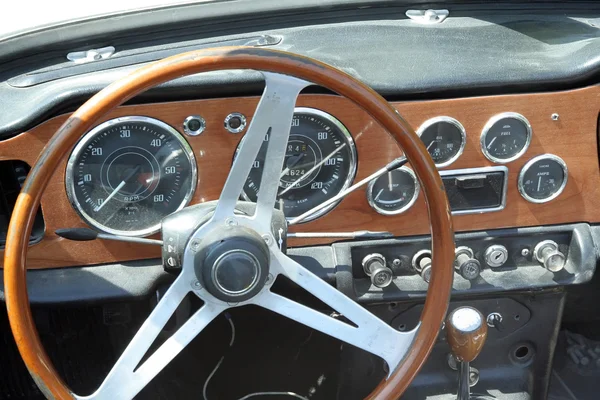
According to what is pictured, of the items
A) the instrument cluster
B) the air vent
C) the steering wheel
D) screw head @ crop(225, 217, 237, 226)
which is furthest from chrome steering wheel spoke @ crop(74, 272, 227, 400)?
the air vent

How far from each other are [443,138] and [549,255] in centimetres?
48

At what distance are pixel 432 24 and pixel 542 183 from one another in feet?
2.01

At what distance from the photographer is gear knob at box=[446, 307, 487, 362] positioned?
72.6 inches

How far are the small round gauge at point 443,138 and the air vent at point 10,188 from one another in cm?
105

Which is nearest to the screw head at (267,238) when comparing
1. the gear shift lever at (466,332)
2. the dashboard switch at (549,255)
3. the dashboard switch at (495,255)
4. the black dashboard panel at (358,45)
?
the black dashboard panel at (358,45)

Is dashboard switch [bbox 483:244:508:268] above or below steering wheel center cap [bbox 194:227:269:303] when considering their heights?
below

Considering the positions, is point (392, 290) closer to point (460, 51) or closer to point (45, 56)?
point (460, 51)

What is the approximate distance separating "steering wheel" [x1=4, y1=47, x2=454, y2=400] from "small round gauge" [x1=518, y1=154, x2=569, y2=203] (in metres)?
0.57

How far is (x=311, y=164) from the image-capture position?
2016 mm

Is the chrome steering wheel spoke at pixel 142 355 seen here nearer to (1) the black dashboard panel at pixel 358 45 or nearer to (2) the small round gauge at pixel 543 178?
(1) the black dashboard panel at pixel 358 45

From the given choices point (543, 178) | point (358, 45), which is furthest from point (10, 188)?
point (543, 178)

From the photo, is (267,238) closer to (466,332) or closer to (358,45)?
(466,332)

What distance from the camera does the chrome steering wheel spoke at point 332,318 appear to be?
1674mm

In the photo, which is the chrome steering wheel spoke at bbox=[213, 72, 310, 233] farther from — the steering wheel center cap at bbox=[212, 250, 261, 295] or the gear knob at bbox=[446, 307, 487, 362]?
the gear knob at bbox=[446, 307, 487, 362]
